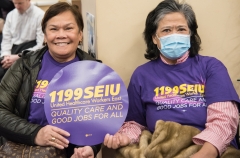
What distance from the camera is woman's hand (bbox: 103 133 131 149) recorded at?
1487 mm

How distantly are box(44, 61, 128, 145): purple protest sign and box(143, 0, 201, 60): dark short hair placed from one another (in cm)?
32

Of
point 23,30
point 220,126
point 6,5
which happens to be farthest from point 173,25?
point 6,5

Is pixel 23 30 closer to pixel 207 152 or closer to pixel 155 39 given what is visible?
pixel 155 39

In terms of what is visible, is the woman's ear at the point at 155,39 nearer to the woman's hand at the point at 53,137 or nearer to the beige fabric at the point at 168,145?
the beige fabric at the point at 168,145

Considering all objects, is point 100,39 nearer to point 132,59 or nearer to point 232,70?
point 132,59

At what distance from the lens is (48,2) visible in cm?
415

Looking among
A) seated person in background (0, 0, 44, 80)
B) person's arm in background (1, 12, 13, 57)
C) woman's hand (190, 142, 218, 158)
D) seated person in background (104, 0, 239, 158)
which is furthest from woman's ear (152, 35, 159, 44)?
person's arm in background (1, 12, 13, 57)

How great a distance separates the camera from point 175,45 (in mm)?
1617

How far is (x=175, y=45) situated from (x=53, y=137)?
0.69m

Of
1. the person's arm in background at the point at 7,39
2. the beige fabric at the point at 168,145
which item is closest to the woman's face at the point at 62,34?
the beige fabric at the point at 168,145

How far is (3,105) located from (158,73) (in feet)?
2.45

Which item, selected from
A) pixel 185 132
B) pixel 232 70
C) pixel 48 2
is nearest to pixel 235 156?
pixel 185 132

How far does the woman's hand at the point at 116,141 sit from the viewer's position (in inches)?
58.6

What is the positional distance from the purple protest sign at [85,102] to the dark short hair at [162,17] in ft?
1.05
